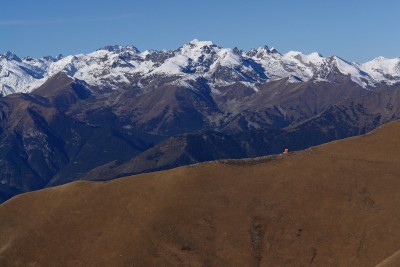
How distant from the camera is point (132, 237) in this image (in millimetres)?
199000

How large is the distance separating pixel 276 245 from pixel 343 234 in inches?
775

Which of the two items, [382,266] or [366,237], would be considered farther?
[366,237]

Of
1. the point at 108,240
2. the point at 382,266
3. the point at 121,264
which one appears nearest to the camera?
the point at 382,266

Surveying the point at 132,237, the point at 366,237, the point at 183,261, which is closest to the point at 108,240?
the point at 132,237

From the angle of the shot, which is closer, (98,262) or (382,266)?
(382,266)

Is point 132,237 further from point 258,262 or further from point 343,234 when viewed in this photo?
point 343,234

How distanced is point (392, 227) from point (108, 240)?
267 ft

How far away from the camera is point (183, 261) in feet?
628

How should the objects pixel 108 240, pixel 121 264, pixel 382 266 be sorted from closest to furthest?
pixel 382 266, pixel 121 264, pixel 108 240

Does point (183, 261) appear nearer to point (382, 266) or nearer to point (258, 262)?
point (258, 262)

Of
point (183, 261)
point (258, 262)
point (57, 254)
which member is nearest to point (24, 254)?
point (57, 254)

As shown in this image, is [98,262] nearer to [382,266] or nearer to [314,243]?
[314,243]

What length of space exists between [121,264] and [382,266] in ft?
240

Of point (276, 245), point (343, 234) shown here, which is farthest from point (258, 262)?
point (343, 234)
